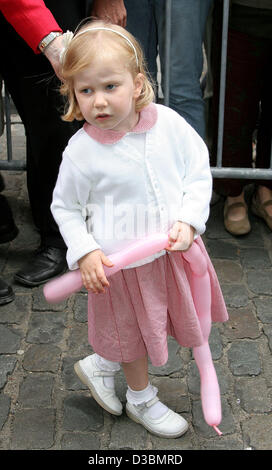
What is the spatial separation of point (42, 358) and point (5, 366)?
0.52 feet

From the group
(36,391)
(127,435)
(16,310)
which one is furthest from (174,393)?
(16,310)

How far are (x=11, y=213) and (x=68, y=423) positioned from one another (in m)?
1.64

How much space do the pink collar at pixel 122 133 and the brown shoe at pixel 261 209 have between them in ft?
6.41

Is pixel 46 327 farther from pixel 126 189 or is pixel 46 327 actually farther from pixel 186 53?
pixel 186 53

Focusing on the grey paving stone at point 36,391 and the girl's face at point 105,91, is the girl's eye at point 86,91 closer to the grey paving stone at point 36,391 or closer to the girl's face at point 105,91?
the girl's face at point 105,91

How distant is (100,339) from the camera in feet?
8.43

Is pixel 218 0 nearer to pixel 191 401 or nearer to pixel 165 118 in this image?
pixel 165 118

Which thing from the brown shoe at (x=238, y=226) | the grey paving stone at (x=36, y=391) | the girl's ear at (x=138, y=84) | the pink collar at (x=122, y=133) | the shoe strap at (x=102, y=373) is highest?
the girl's ear at (x=138, y=84)

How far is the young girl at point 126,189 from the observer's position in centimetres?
218

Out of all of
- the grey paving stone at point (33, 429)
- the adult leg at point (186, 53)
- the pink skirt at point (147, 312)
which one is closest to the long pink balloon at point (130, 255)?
the pink skirt at point (147, 312)

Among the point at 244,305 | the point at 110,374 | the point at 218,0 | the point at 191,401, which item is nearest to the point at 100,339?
the point at 110,374

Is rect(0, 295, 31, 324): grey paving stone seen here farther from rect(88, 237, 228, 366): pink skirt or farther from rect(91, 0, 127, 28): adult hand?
rect(91, 0, 127, 28): adult hand

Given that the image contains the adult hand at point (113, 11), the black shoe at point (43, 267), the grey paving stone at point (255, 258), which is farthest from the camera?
the grey paving stone at point (255, 258)

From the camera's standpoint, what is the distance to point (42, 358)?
3113 mm
